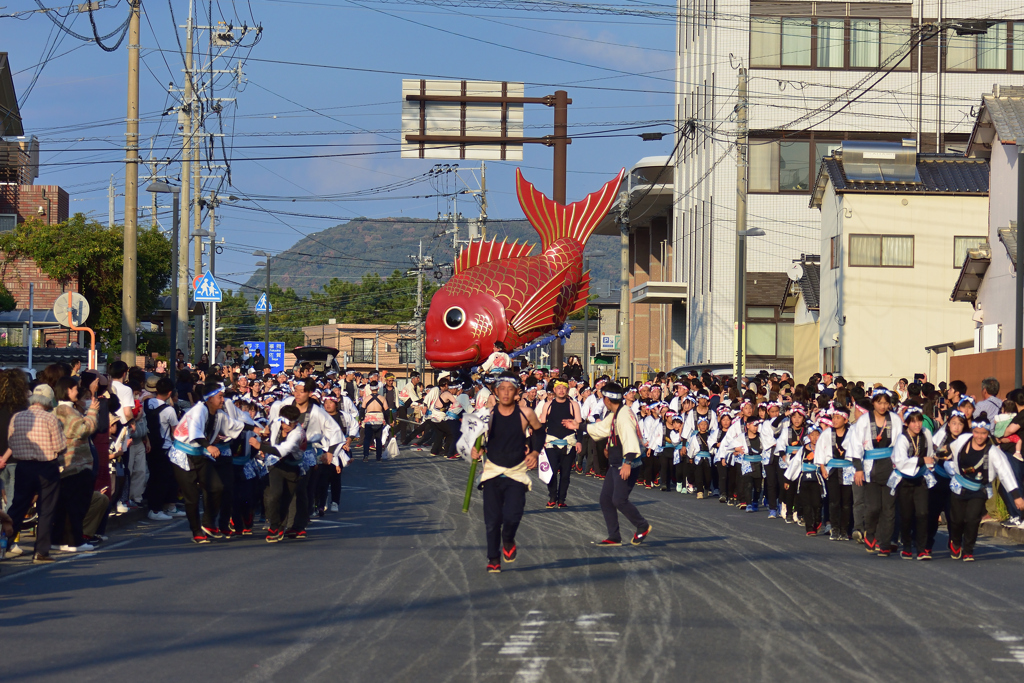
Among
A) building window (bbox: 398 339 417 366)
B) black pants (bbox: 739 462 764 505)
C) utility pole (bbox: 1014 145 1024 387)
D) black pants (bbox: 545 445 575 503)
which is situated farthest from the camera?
building window (bbox: 398 339 417 366)

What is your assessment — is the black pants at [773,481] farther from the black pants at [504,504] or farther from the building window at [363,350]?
the building window at [363,350]

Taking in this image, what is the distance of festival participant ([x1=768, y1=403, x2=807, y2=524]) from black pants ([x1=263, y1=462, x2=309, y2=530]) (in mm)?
6320

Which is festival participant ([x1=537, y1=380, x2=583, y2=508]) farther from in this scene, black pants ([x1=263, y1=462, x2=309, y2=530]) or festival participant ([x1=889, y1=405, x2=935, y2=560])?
festival participant ([x1=889, y1=405, x2=935, y2=560])

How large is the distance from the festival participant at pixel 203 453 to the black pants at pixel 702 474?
9.03m

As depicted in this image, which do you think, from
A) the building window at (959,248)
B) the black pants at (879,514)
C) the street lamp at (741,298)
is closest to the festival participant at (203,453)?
the black pants at (879,514)

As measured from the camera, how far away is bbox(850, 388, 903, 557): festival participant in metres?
12.6

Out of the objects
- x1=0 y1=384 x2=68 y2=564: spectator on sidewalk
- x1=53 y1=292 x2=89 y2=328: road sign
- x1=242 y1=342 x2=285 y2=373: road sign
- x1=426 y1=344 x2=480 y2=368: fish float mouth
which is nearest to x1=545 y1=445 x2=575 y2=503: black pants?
x1=0 y1=384 x2=68 y2=564: spectator on sidewalk

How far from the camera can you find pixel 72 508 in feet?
39.1

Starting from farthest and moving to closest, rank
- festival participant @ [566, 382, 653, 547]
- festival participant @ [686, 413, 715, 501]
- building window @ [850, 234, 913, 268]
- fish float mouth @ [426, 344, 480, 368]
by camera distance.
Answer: building window @ [850, 234, 913, 268] < fish float mouth @ [426, 344, 480, 368] < festival participant @ [686, 413, 715, 501] < festival participant @ [566, 382, 653, 547]

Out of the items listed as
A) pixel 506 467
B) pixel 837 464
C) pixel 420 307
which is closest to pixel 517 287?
pixel 837 464

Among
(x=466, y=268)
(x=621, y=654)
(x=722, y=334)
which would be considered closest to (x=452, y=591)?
(x=621, y=654)

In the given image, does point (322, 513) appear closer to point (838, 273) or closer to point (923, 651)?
point (923, 651)

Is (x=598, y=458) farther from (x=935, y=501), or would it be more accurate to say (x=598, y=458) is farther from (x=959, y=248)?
(x=959, y=248)

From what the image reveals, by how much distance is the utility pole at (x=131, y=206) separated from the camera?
21125 mm
